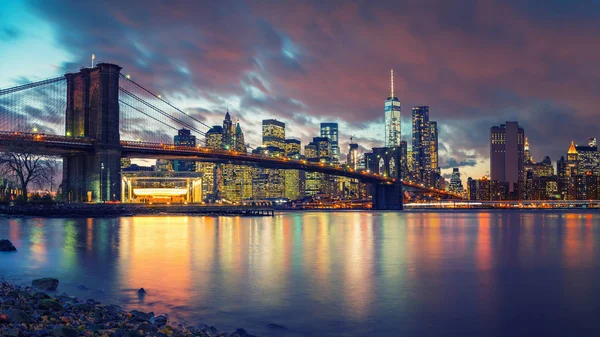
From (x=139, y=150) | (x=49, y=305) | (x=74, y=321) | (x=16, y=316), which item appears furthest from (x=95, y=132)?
(x=16, y=316)

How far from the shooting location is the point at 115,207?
58094 millimetres

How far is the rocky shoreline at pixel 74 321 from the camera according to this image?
857cm

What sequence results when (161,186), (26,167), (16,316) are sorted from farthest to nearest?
1. (161,186)
2. (26,167)
3. (16,316)

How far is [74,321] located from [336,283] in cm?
946

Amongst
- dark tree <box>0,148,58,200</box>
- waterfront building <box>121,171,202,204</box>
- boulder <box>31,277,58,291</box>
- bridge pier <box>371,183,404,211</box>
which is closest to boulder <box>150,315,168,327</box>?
boulder <box>31,277,58,291</box>

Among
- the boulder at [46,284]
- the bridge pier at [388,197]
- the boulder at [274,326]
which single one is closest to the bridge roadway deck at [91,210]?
the boulder at [46,284]

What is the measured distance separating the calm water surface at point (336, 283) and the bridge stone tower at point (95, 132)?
85.1ft

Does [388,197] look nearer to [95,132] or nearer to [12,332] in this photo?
[95,132]

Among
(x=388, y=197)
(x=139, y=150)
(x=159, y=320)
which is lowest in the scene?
(x=159, y=320)

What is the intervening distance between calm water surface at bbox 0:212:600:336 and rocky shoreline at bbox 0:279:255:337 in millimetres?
1039

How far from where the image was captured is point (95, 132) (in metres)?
61.1

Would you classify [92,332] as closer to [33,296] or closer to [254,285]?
[33,296]

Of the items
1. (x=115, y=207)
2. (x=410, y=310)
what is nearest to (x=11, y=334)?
(x=410, y=310)

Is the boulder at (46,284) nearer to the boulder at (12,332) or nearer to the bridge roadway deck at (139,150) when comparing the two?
A: the boulder at (12,332)
